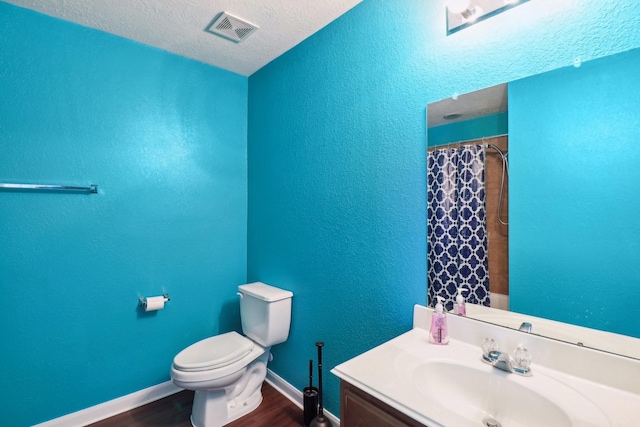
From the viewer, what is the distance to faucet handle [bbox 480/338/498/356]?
1.10 m

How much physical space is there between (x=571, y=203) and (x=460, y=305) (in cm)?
55

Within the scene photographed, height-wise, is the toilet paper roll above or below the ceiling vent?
below

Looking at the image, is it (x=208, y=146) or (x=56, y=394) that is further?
(x=208, y=146)

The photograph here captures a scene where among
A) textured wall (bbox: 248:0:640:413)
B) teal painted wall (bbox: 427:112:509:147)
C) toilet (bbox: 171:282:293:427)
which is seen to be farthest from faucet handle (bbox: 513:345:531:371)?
toilet (bbox: 171:282:293:427)

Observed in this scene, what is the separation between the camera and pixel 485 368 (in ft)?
3.43

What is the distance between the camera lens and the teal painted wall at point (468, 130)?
3.87ft

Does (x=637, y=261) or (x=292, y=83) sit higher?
(x=292, y=83)

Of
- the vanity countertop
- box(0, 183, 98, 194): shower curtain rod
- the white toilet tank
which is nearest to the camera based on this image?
the vanity countertop

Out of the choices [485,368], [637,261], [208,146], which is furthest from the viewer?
[208,146]

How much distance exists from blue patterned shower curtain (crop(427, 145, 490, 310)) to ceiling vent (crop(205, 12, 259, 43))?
4.47 feet

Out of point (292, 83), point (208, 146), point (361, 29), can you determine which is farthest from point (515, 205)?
point (208, 146)

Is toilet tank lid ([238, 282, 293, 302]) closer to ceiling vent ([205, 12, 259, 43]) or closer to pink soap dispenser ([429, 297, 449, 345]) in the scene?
pink soap dispenser ([429, 297, 449, 345])

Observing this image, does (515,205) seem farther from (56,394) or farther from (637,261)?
(56,394)

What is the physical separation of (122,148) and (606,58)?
243 cm
